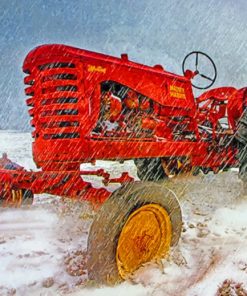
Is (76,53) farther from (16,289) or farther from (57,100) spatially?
(16,289)

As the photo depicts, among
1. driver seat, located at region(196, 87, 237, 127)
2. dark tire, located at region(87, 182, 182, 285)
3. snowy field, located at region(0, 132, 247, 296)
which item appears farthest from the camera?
driver seat, located at region(196, 87, 237, 127)

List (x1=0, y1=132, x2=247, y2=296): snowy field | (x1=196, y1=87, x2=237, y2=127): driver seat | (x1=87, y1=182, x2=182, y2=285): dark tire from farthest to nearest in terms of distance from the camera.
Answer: (x1=196, y1=87, x2=237, y2=127): driver seat
(x1=0, y1=132, x2=247, y2=296): snowy field
(x1=87, y1=182, x2=182, y2=285): dark tire

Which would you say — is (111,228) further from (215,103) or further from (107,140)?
(215,103)

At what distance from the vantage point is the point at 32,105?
141 inches

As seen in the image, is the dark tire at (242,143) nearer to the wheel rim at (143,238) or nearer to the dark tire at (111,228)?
the wheel rim at (143,238)

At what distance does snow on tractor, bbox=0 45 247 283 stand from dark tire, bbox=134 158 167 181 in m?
1.20

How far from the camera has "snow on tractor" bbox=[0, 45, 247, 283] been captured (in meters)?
→ 2.82

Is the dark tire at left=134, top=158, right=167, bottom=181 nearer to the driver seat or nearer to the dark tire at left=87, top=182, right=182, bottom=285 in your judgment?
the driver seat

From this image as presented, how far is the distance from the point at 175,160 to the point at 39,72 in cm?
256

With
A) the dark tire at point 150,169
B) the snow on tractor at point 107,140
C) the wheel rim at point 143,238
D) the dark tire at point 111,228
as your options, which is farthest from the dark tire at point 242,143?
the dark tire at point 111,228

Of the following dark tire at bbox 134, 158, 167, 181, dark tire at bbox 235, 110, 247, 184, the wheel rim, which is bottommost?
dark tire at bbox 134, 158, 167, 181

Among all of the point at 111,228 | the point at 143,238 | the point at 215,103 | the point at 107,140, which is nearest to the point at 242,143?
the point at 215,103

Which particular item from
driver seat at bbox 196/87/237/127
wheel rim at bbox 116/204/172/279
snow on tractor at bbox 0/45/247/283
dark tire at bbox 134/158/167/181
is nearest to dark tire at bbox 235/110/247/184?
driver seat at bbox 196/87/237/127

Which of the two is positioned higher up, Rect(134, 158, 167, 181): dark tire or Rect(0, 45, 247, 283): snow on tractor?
Rect(0, 45, 247, 283): snow on tractor
